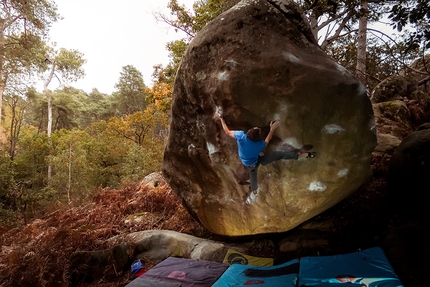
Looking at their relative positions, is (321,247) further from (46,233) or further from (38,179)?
(38,179)

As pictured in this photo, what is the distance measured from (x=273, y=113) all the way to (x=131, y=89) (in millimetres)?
24518

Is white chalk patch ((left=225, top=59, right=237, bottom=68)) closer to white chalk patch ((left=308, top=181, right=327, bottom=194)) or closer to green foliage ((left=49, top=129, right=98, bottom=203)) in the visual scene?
white chalk patch ((left=308, top=181, right=327, bottom=194))

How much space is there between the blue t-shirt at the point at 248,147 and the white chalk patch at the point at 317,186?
1.19 metres

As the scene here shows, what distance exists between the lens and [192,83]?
5941 millimetres

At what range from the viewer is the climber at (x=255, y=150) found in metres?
4.61

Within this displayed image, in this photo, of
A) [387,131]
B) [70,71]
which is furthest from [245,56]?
[70,71]

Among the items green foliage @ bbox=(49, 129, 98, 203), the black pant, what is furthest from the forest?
the black pant

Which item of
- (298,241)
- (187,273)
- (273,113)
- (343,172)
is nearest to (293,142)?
(273,113)

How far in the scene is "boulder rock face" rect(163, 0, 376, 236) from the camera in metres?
4.84

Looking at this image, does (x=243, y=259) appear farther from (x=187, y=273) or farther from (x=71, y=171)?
(x=71, y=171)

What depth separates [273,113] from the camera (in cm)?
501

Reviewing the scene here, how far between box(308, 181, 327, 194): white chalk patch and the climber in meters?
0.54

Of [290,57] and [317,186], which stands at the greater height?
[290,57]

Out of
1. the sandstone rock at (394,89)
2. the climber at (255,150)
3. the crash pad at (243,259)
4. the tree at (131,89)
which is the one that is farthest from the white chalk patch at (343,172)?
the tree at (131,89)
